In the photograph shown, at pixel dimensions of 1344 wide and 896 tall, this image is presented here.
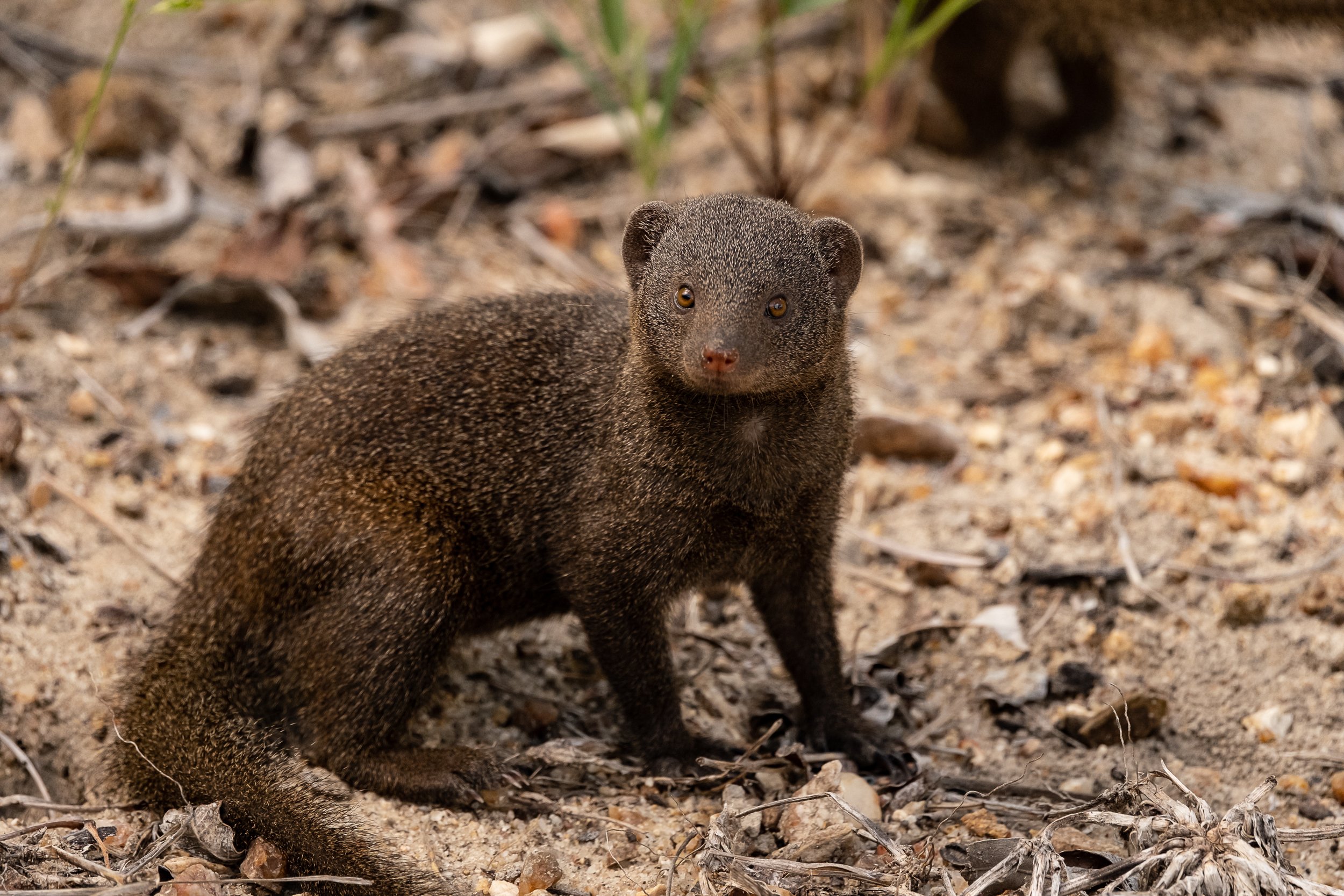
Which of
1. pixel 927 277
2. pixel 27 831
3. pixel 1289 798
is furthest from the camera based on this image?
pixel 927 277

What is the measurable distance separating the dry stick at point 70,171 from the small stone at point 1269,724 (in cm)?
334

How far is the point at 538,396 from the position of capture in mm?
3484

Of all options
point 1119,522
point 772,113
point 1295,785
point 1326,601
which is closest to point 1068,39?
point 772,113

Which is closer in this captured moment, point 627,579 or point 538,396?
point 627,579

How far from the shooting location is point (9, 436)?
3.92 m

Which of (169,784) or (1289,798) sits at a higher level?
(169,784)

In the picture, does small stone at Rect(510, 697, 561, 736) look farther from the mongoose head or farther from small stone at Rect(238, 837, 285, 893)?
the mongoose head

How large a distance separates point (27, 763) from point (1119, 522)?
3.18 metres

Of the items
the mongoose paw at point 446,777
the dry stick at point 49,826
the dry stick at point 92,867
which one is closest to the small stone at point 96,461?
the dry stick at point 49,826

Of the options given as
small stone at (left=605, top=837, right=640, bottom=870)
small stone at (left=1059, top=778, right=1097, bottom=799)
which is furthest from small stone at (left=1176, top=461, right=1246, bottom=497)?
small stone at (left=605, top=837, right=640, bottom=870)

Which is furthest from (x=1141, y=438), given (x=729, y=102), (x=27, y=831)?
(x=27, y=831)

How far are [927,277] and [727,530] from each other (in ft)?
8.24

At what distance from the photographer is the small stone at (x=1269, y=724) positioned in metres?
3.42

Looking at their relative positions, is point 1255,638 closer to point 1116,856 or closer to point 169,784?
point 1116,856
